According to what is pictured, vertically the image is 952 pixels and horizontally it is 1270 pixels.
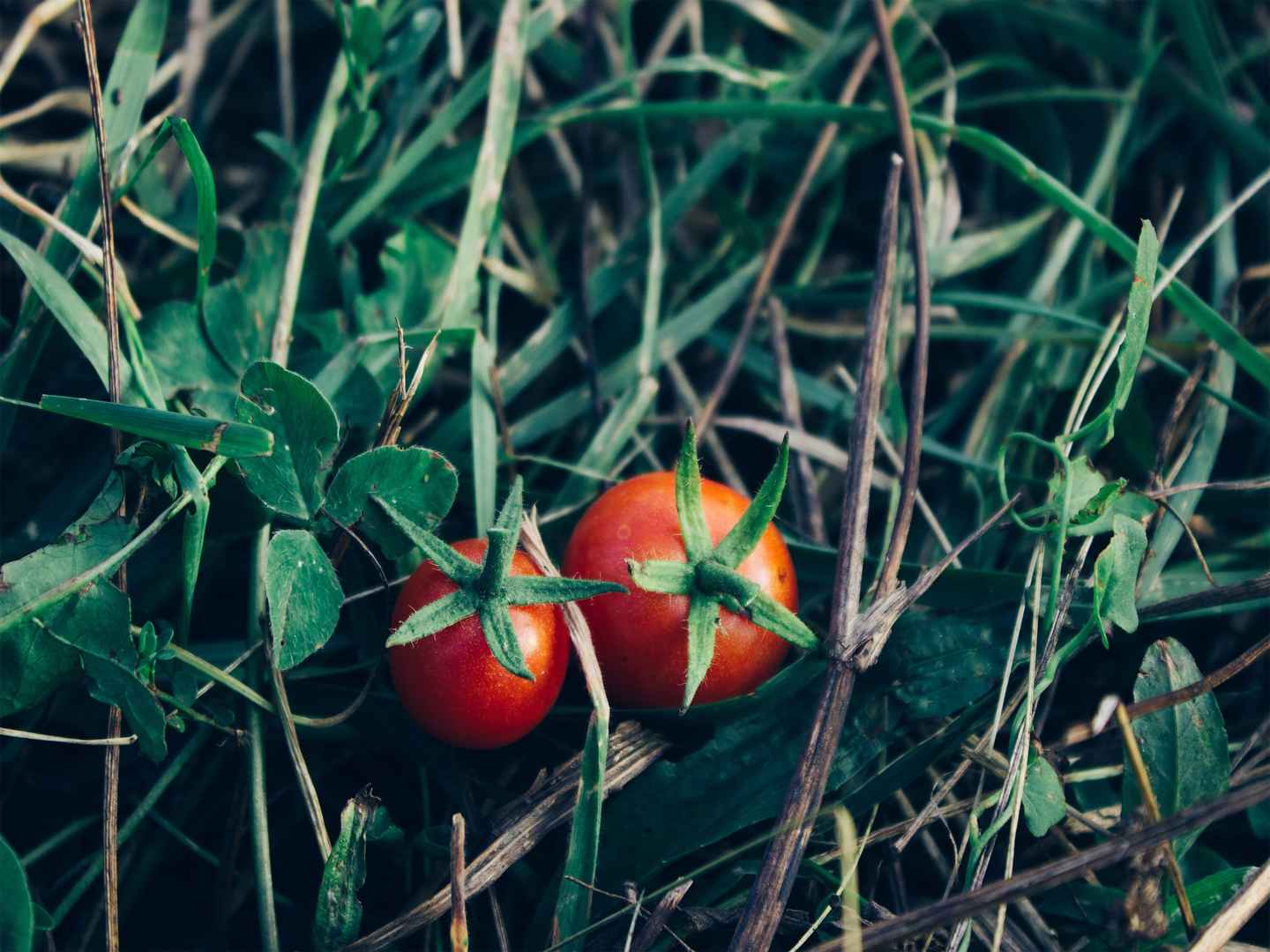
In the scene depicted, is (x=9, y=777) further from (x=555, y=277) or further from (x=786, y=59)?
(x=786, y=59)

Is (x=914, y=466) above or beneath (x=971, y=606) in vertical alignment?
above

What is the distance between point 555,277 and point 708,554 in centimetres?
92

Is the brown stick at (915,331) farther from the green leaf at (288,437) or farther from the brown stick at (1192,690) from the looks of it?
the green leaf at (288,437)

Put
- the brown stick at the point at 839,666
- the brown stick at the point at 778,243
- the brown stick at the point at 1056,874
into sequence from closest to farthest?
the brown stick at the point at 1056,874 → the brown stick at the point at 839,666 → the brown stick at the point at 778,243

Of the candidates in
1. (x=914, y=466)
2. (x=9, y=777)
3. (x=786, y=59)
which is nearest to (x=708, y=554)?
(x=914, y=466)

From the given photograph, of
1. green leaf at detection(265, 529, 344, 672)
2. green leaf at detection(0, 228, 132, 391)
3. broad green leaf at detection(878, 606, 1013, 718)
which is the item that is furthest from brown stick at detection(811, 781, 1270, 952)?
green leaf at detection(0, 228, 132, 391)

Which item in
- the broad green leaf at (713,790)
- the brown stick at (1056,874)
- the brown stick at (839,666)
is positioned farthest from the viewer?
the broad green leaf at (713,790)

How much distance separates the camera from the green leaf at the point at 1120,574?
1240 millimetres

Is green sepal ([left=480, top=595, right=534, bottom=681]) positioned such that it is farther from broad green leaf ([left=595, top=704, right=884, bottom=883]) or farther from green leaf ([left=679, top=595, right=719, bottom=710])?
broad green leaf ([left=595, top=704, right=884, bottom=883])

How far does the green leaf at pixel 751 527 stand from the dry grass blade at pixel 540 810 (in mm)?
318

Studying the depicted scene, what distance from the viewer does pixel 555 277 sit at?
1.90 meters

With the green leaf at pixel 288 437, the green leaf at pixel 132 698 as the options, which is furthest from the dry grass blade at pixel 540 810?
the green leaf at pixel 288 437

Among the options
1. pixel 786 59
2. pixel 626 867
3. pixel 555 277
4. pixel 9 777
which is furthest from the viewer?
pixel 786 59

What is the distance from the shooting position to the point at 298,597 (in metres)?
1.20
